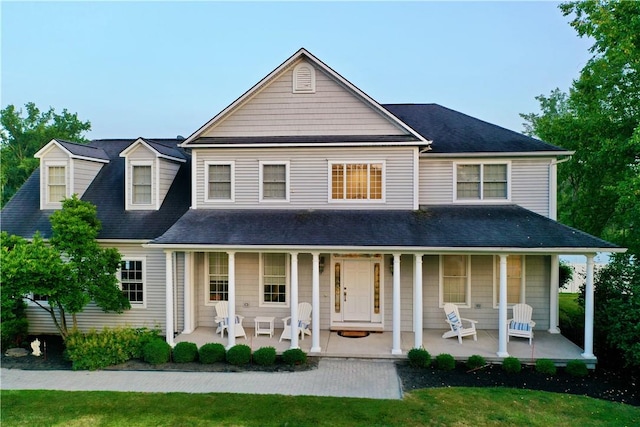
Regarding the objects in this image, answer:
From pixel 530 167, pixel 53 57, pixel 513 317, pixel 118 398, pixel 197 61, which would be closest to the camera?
pixel 118 398

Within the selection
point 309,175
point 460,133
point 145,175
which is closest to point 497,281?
point 460,133

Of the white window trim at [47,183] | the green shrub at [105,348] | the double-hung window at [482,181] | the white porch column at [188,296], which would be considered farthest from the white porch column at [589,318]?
the white window trim at [47,183]

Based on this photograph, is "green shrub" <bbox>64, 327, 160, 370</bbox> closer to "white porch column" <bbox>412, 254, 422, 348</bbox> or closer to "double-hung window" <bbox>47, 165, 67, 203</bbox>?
"double-hung window" <bbox>47, 165, 67, 203</bbox>

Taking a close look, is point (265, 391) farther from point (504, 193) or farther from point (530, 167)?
point (530, 167)

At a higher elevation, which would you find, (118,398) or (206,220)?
(206,220)

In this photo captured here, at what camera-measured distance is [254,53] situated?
Answer: 28.7 m

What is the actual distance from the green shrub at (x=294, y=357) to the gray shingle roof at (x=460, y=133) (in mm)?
8155

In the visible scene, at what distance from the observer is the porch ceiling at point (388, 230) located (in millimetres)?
11219

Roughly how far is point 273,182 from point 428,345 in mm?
7338

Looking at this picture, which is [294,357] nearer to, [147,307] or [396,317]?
[396,317]

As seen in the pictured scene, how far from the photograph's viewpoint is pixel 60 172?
15266 millimetres

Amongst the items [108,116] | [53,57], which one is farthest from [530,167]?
[108,116]

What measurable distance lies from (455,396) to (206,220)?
29.4 ft

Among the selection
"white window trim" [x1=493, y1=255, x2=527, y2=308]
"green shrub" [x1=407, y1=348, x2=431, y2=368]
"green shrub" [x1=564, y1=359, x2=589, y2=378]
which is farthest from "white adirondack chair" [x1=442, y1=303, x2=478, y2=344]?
"green shrub" [x1=564, y1=359, x2=589, y2=378]
